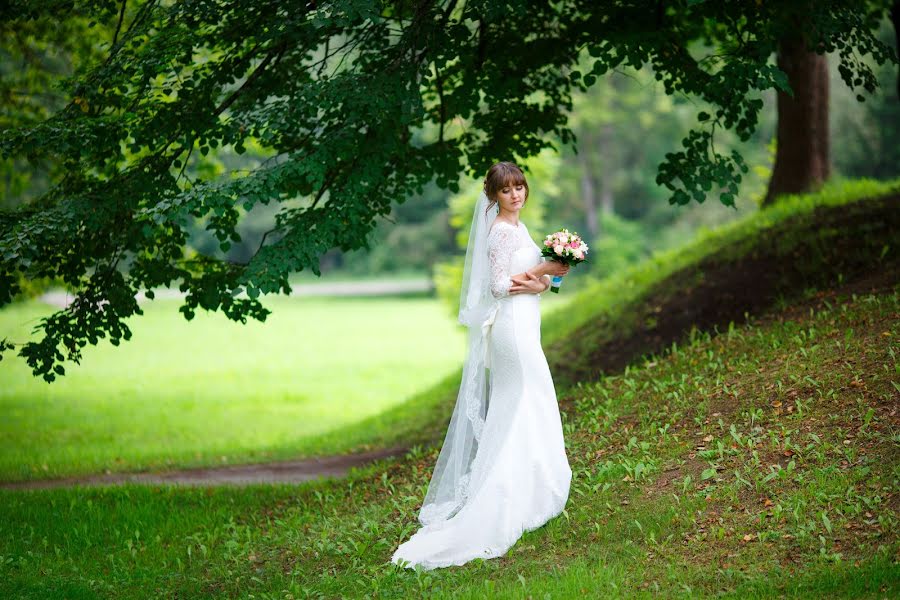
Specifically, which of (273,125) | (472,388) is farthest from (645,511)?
(273,125)

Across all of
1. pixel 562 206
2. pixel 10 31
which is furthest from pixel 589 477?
pixel 562 206

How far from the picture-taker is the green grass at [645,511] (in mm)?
5820

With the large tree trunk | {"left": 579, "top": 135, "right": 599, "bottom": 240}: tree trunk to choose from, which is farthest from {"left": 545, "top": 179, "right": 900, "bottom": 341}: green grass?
{"left": 579, "top": 135, "right": 599, "bottom": 240}: tree trunk

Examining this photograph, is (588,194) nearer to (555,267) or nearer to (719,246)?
(719,246)

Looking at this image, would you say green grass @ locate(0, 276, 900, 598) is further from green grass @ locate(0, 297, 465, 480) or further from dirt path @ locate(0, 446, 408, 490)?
green grass @ locate(0, 297, 465, 480)

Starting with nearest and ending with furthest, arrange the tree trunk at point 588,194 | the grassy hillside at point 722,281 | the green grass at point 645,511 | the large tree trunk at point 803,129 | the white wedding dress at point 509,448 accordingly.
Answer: the green grass at point 645,511, the white wedding dress at point 509,448, the grassy hillside at point 722,281, the large tree trunk at point 803,129, the tree trunk at point 588,194

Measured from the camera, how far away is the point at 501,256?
6926mm

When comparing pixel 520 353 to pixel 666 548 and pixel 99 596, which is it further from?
pixel 99 596

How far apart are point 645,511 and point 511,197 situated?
2609 mm

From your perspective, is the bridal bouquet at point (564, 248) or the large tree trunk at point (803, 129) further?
the large tree trunk at point (803, 129)

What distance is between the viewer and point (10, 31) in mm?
13430

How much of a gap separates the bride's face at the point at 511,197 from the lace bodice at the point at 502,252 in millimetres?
134

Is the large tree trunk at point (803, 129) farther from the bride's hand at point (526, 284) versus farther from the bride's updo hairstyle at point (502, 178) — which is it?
the bride's hand at point (526, 284)

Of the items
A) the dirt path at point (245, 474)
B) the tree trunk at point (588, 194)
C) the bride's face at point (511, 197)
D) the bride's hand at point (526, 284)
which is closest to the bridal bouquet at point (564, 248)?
the bride's hand at point (526, 284)
